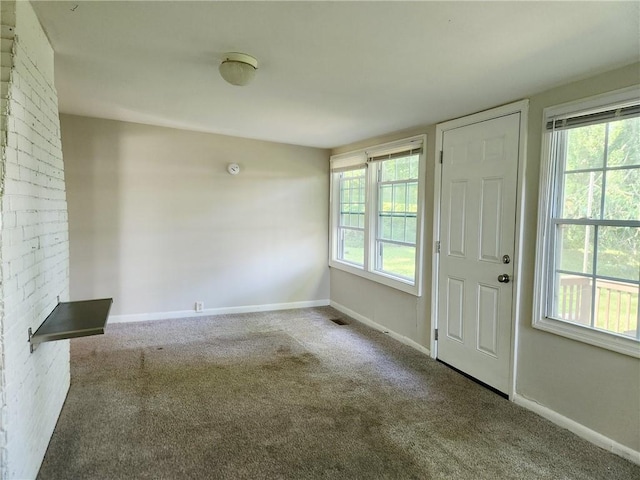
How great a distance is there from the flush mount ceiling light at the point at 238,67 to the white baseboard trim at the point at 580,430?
287 cm

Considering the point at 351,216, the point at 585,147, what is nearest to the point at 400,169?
the point at 351,216

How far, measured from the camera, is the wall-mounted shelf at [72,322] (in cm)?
195

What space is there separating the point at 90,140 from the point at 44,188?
8.06 feet

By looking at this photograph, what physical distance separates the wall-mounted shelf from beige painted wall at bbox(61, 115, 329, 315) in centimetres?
205

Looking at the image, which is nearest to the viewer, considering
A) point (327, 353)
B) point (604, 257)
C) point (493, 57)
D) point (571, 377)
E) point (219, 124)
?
point (493, 57)

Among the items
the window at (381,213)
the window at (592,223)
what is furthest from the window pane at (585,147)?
the window at (381,213)

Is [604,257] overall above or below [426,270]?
above

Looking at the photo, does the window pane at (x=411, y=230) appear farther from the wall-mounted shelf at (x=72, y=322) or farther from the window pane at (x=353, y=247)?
the wall-mounted shelf at (x=72, y=322)

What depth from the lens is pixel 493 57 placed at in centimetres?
210

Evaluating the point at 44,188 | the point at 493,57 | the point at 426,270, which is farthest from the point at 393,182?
the point at 44,188

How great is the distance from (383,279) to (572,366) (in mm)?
2148

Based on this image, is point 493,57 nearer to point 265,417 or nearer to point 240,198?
point 265,417

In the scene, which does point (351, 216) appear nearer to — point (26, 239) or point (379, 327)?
point (379, 327)

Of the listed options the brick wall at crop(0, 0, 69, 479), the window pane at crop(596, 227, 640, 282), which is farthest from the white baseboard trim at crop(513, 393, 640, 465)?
the brick wall at crop(0, 0, 69, 479)
